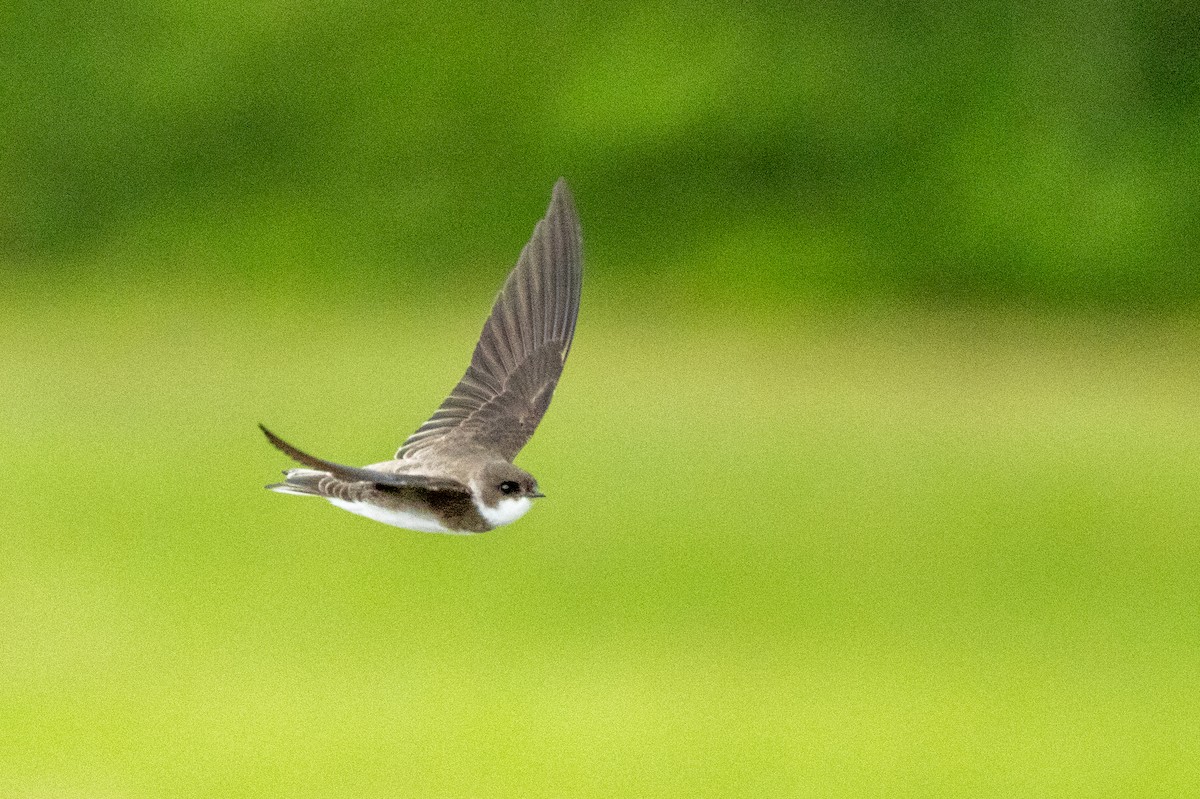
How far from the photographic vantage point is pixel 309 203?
14.8 meters

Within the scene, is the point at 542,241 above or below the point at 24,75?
below

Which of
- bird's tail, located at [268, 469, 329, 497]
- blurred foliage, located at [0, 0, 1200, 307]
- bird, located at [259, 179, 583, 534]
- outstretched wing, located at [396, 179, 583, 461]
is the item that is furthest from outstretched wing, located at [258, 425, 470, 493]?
blurred foliage, located at [0, 0, 1200, 307]

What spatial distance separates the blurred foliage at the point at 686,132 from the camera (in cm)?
1482

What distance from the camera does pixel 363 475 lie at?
2684 mm

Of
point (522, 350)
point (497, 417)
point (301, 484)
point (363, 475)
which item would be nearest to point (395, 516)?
point (301, 484)

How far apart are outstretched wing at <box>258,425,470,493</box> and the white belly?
63mm

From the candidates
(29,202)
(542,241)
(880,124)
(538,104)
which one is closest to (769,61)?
(880,124)

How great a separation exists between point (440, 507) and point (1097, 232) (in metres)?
12.5

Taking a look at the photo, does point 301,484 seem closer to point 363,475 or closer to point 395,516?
point 395,516

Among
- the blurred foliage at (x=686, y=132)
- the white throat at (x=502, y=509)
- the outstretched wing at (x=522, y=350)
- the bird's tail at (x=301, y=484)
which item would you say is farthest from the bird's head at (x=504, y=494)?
the blurred foliage at (x=686, y=132)

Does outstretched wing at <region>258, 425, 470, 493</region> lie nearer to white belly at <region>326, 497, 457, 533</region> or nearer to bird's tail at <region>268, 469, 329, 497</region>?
white belly at <region>326, 497, 457, 533</region>

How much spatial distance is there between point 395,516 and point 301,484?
19 cm

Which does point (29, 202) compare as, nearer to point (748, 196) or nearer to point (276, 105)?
point (276, 105)

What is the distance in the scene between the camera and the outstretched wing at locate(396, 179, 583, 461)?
4016 mm
